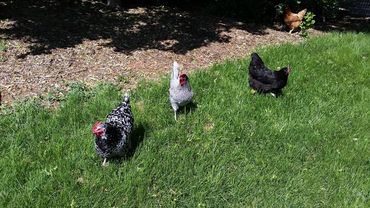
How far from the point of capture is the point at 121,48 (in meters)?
7.57

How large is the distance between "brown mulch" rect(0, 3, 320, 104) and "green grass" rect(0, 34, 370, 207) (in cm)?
57

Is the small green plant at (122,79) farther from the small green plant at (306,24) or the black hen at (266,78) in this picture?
the small green plant at (306,24)

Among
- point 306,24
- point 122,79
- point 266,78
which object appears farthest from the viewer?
point 306,24

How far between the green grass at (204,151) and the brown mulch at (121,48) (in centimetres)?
57

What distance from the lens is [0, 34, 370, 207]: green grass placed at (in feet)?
13.4

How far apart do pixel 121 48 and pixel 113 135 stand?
3.67 m

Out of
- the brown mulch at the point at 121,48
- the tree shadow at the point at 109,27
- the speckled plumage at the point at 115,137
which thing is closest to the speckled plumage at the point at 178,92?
the speckled plumage at the point at 115,137

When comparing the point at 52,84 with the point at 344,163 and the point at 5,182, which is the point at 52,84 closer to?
the point at 5,182

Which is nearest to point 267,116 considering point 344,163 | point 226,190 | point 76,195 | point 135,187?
point 344,163

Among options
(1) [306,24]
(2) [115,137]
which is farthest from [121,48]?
(1) [306,24]

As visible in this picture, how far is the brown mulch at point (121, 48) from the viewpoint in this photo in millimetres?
6266

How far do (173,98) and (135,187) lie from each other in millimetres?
1341

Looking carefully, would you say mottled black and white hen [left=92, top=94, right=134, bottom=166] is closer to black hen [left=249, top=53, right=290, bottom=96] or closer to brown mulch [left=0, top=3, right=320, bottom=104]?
brown mulch [left=0, top=3, right=320, bottom=104]

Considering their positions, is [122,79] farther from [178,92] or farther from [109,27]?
[109,27]
